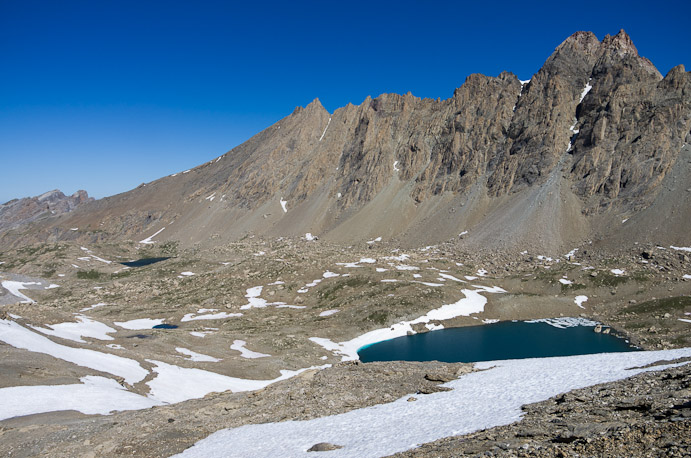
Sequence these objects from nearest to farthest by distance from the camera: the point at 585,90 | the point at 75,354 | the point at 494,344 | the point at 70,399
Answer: the point at 70,399
the point at 75,354
the point at 494,344
the point at 585,90

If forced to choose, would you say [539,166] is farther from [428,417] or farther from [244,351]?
[428,417]

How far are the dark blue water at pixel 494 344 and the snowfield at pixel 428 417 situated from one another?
120 feet

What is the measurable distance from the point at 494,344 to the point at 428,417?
5254 cm

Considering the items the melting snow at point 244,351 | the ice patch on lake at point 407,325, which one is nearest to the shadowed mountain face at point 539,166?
the ice patch on lake at point 407,325

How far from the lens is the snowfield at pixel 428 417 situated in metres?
18.6

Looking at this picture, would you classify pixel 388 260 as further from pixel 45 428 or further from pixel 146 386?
pixel 45 428

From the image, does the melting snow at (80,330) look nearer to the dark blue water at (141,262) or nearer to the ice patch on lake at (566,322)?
the ice patch on lake at (566,322)

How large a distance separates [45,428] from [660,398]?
104 ft

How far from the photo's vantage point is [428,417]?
69.0 ft

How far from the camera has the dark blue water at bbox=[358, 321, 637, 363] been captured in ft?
209

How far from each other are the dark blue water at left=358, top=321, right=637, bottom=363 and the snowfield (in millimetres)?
36547

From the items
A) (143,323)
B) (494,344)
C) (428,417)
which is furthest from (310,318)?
(428,417)

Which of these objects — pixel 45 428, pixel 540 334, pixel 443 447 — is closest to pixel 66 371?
pixel 45 428

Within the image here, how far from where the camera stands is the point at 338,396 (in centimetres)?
2769
